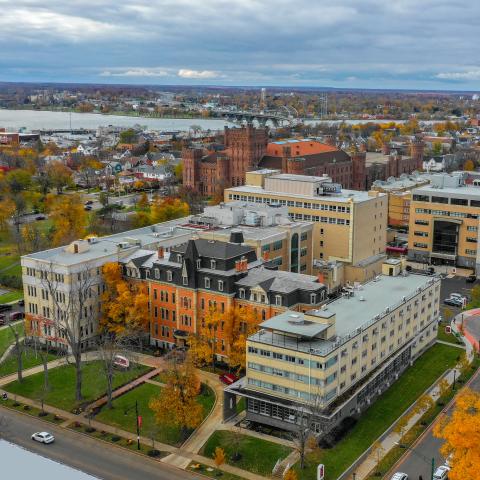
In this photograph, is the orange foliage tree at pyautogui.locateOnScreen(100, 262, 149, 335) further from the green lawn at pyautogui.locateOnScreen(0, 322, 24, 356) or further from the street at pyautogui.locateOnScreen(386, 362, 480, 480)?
the street at pyautogui.locateOnScreen(386, 362, 480, 480)

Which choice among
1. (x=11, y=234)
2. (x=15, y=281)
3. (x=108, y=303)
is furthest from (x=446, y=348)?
(x=11, y=234)

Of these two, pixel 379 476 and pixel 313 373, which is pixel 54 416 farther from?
pixel 379 476

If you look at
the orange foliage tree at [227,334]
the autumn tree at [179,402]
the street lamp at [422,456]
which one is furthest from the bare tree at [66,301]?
the street lamp at [422,456]

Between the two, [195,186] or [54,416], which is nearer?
[54,416]

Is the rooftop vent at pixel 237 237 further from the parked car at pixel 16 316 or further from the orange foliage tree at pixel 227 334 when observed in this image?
the parked car at pixel 16 316

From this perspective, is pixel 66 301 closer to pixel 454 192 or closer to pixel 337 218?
pixel 337 218

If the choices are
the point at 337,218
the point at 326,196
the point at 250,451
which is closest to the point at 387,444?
the point at 250,451

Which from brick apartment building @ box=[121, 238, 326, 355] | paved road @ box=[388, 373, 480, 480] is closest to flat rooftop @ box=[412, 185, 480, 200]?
brick apartment building @ box=[121, 238, 326, 355]

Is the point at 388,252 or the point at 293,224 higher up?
the point at 293,224
